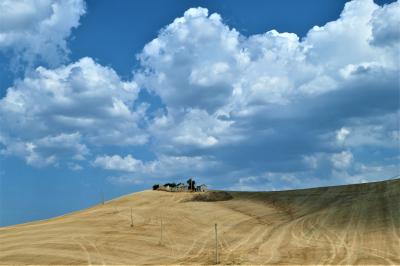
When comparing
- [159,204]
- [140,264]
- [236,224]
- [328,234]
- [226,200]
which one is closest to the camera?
[140,264]

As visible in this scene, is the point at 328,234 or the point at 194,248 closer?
the point at 194,248

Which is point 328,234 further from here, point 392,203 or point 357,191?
point 357,191

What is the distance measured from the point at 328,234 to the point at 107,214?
29.1m

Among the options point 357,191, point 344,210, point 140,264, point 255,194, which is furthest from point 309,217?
point 140,264

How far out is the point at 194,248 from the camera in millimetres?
51031

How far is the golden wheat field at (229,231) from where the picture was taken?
4644 centimetres

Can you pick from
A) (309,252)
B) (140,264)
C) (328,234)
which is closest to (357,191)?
(328,234)

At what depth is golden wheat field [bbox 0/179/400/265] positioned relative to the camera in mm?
46438

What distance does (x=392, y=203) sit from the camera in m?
68.4

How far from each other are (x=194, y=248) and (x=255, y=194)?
4005 cm

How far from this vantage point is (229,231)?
6103 centimetres

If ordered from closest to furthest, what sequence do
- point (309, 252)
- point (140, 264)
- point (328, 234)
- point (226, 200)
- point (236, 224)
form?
1. point (140, 264)
2. point (309, 252)
3. point (328, 234)
4. point (236, 224)
5. point (226, 200)

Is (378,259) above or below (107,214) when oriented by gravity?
below

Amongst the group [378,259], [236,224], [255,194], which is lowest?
[378,259]
